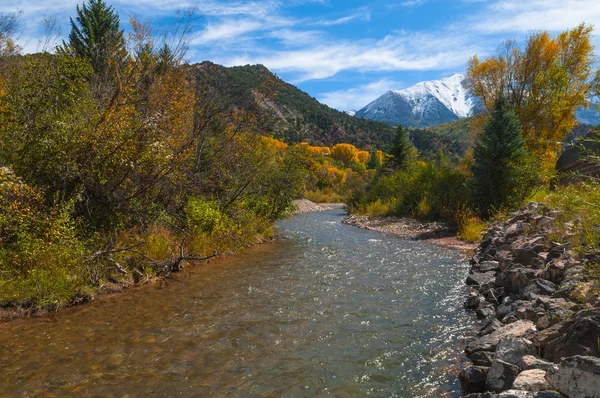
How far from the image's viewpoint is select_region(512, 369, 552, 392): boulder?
394 centimetres

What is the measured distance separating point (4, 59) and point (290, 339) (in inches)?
600

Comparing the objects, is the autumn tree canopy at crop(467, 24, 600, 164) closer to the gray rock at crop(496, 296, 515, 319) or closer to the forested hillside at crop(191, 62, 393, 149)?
the gray rock at crop(496, 296, 515, 319)

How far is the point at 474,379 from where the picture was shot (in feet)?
16.3

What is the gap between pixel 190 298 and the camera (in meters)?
9.18

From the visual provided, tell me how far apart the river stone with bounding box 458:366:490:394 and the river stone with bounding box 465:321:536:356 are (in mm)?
736

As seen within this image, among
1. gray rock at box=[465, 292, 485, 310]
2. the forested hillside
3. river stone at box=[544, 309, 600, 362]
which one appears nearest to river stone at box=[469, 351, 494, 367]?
river stone at box=[544, 309, 600, 362]

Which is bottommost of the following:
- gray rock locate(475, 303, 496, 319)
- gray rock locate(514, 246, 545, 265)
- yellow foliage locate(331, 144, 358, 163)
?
gray rock locate(475, 303, 496, 319)

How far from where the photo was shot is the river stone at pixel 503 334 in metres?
5.59

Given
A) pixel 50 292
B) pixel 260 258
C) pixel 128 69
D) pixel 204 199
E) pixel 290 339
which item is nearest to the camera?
pixel 290 339

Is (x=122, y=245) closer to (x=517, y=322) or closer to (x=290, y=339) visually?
(x=290, y=339)

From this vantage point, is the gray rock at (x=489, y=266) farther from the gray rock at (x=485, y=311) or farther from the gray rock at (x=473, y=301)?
the gray rock at (x=485, y=311)

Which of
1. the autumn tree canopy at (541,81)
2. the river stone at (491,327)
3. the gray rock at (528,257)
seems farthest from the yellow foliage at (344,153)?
the river stone at (491,327)

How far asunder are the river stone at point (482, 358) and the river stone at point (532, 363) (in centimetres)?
60

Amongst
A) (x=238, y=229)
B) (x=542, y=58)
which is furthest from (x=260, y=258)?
(x=542, y=58)
